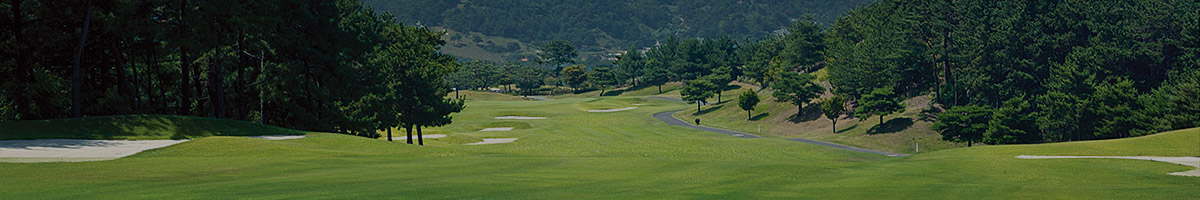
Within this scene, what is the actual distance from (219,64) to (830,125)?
5639cm

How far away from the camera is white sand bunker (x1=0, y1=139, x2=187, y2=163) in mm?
21469

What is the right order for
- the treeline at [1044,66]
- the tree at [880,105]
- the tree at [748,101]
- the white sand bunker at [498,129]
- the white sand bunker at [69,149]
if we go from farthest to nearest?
the tree at [748,101], the white sand bunker at [498,129], the tree at [880,105], the treeline at [1044,66], the white sand bunker at [69,149]

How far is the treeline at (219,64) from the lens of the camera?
31828 millimetres

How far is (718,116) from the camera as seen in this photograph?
99812 mm

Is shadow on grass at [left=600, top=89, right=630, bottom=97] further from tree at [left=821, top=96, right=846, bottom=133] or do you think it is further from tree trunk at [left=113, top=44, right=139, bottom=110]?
tree trunk at [left=113, top=44, right=139, bottom=110]

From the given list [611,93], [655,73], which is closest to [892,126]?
[655,73]

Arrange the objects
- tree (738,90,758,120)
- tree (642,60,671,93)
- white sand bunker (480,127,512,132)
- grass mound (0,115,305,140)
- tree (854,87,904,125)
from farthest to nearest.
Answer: tree (642,60,671,93) < tree (738,90,758,120) < white sand bunker (480,127,512,132) < tree (854,87,904,125) < grass mound (0,115,305,140)

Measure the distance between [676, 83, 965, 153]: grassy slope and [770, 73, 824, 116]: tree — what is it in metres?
1.76

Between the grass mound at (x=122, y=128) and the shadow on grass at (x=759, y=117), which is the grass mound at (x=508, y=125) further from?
the grass mound at (x=122, y=128)

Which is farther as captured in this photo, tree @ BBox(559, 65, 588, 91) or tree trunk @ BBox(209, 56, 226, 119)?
tree @ BBox(559, 65, 588, 91)

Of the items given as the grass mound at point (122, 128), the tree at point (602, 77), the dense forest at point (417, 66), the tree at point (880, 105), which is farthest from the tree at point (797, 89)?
the tree at point (602, 77)

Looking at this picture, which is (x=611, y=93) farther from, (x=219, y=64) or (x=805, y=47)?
(x=219, y=64)

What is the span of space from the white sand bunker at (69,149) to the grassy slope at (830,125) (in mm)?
48936

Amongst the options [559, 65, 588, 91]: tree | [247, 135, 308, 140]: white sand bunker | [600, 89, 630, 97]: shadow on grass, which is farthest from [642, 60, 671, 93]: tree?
[247, 135, 308, 140]: white sand bunker
